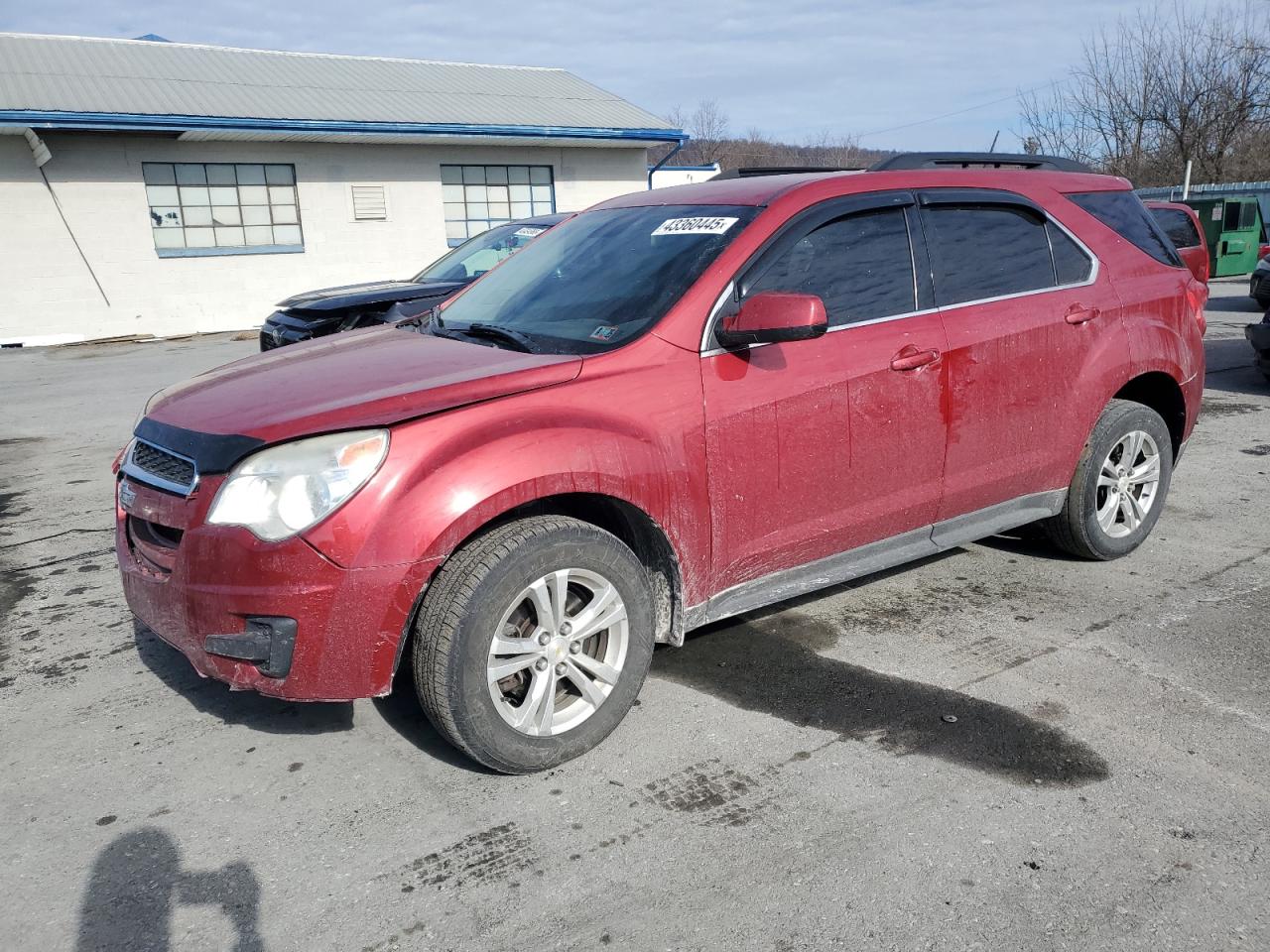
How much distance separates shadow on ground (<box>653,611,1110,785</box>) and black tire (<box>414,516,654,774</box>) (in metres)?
0.80

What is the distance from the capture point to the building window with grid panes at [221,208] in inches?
734

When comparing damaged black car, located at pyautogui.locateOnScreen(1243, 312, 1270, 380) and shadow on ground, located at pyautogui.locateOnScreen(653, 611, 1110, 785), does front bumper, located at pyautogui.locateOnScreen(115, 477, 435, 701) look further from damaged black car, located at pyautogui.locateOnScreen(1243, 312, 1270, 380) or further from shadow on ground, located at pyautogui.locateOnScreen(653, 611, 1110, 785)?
damaged black car, located at pyautogui.locateOnScreen(1243, 312, 1270, 380)

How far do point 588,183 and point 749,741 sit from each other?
20.7m

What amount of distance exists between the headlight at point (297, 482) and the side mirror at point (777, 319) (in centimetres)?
125

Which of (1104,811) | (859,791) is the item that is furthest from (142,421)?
(1104,811)

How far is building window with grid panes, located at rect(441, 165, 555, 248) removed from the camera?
21.5 metres

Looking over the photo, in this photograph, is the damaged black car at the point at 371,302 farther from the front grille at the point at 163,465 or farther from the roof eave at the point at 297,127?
the roof eave at the point at 297,127

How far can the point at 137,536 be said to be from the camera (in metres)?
3.35

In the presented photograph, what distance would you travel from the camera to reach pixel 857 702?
362 centimetres

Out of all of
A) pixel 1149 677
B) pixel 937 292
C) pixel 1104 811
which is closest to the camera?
pixel 1104 811

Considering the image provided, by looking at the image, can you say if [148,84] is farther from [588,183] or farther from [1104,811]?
[1104,811]

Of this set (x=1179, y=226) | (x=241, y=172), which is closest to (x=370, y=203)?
(x=241, y=172)

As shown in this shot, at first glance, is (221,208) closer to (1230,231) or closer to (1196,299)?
(1196,299)

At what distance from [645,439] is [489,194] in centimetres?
1979
